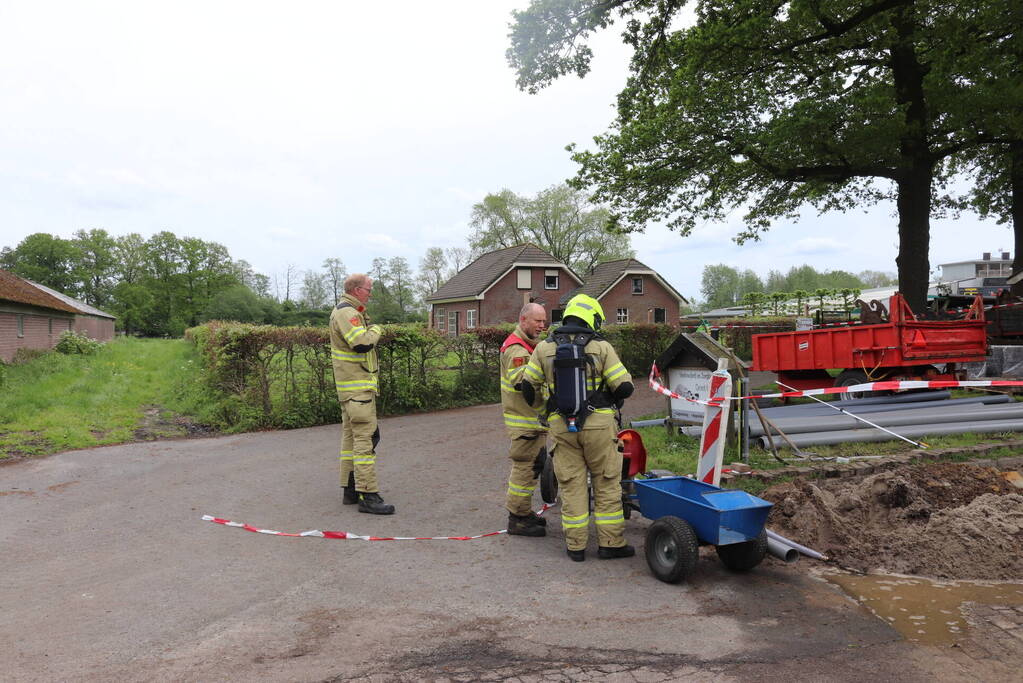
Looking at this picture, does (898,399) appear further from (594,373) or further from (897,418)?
(594,373)

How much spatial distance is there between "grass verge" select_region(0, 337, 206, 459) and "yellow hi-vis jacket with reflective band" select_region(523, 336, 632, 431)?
7.81 m

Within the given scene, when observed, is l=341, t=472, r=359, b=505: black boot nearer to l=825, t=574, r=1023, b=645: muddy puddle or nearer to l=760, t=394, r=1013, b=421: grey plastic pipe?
l=825, t=574, r=1023, b=645: muddy puddle

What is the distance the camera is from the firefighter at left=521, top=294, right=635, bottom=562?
479cm

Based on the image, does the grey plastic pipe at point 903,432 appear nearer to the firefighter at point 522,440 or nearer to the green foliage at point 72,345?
the firefighter at point 522,440

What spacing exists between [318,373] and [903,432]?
8.79 meters

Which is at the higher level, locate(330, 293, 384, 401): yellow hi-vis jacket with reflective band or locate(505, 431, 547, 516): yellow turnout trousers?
locate(330, 293, 384, 401): yellow hi-vis jacket with reflective band

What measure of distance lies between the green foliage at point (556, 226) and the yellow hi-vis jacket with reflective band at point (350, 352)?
214 ft

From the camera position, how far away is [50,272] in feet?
274

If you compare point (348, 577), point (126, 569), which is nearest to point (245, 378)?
point (126, 569)

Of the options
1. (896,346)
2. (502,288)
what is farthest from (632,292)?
(896,346)

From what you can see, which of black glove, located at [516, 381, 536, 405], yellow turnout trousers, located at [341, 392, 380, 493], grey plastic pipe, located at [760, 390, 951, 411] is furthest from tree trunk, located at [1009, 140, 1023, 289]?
yellow turnout trousers, located at [341, 392, 380, 493]

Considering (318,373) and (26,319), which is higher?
(26,319)

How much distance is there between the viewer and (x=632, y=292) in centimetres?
4931

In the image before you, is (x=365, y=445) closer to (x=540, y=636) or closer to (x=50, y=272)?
(x=540, y=636)
